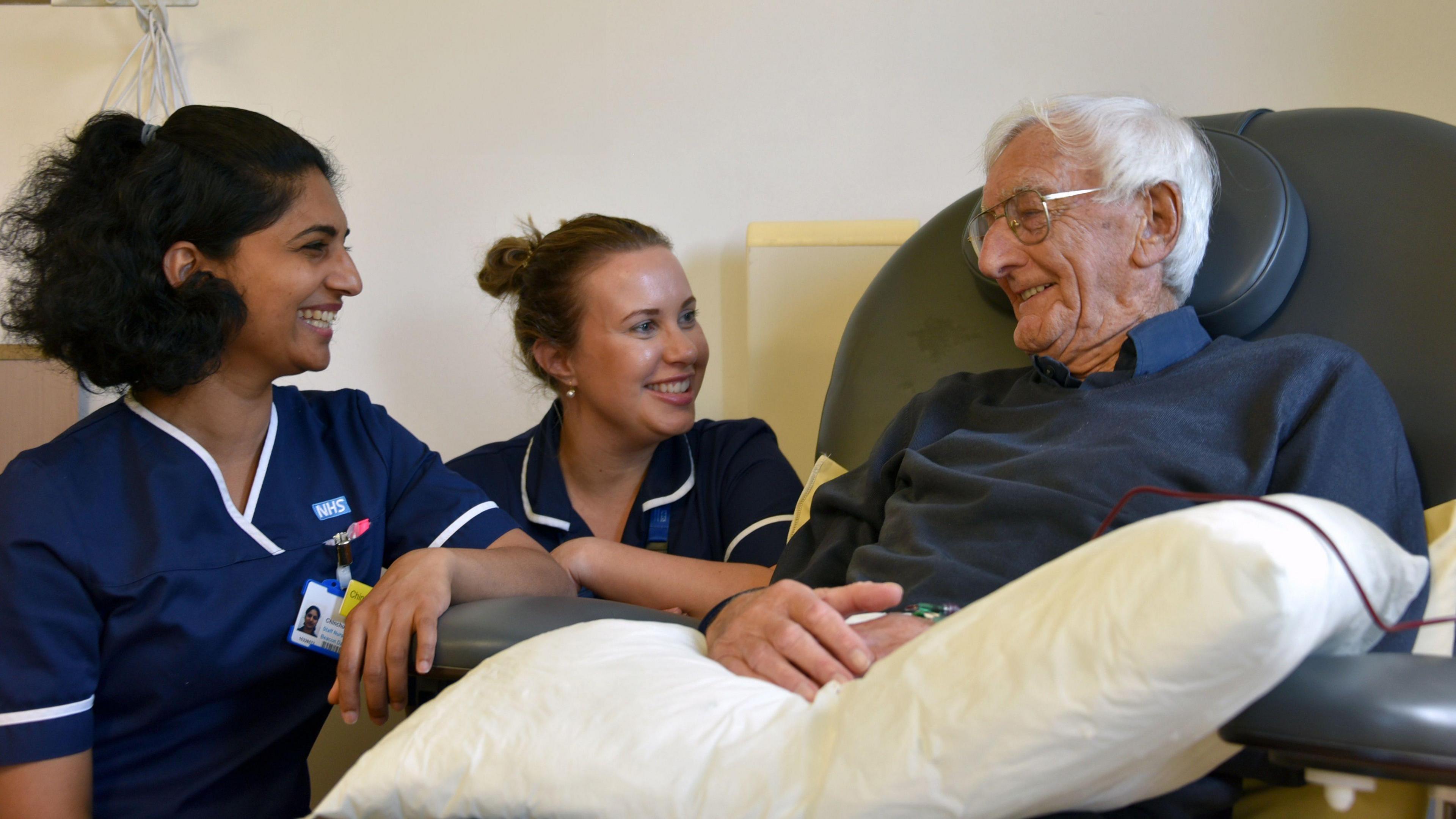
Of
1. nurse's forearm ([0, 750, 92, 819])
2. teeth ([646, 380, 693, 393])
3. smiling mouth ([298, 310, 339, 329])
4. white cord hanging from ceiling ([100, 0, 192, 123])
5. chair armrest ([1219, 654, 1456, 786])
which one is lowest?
nurse's forearm ([0, 750, 92, 819])

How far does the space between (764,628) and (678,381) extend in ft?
2.52

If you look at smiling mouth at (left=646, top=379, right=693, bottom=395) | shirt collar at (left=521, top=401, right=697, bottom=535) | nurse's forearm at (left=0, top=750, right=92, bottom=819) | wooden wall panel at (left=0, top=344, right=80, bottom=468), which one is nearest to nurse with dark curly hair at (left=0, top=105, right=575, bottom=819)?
nurse's forearm at (left=0, top=750, right=92, bottom=819)

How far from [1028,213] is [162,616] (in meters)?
1.13

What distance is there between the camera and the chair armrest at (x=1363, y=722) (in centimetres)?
56

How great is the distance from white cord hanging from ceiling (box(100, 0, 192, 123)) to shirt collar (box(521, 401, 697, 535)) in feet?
3.67

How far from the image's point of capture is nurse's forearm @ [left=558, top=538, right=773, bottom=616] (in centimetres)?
144

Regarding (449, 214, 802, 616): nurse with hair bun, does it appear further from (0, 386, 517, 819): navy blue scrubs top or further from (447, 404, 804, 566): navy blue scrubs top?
(0, 386, 517, 819): navy blue scrubs top

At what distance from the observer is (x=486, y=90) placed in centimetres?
206

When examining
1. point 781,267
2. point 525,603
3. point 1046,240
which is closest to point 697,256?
point 781,267

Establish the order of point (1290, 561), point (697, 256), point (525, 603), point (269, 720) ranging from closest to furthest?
point (1290, 561) → point (525, 603) → point (269, 720) → point (697, 256)

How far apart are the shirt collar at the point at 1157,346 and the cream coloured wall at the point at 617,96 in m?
0.75

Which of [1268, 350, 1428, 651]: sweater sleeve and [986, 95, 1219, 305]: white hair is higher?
[986, 95, 1219, 305]: white hair

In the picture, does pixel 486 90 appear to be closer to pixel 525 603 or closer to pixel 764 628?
pixel 525 603

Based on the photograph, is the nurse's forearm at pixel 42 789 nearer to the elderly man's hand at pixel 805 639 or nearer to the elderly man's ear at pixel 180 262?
the elderly man's ear at pixel 180 262
